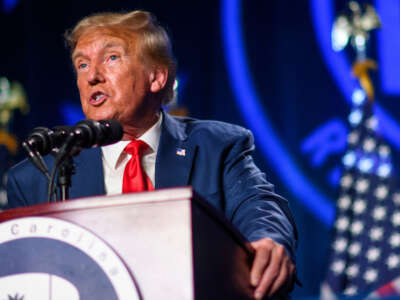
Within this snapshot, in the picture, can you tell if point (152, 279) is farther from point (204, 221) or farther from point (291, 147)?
point (291, 147)

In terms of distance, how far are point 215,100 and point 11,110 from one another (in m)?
1.73

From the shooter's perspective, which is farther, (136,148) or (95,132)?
(136,148)

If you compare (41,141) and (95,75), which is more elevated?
(95,75)

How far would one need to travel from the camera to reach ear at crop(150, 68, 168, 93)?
2.40 metres

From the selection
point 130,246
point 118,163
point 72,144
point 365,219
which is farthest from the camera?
point 365,219

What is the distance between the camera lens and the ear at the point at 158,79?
2.40 meters

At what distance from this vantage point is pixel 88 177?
80.3 inches

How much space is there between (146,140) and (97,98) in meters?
0.22

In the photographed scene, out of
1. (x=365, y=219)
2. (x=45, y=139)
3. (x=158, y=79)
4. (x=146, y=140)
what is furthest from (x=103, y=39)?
(x=365, y=219)

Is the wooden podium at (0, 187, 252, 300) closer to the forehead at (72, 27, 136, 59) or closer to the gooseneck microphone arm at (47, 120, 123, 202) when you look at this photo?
the gooseneck microphone arm at (47, 120, 123, 202)

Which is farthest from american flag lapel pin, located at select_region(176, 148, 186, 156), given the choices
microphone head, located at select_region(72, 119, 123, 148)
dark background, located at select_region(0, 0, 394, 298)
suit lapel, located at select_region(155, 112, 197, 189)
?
dark background, located at select_region(0, 0, 394, 298)

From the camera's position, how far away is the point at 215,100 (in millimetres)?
5164

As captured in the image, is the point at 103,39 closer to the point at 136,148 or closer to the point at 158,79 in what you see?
the point at 158,79

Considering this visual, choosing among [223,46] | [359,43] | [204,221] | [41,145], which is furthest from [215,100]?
[204,221]
